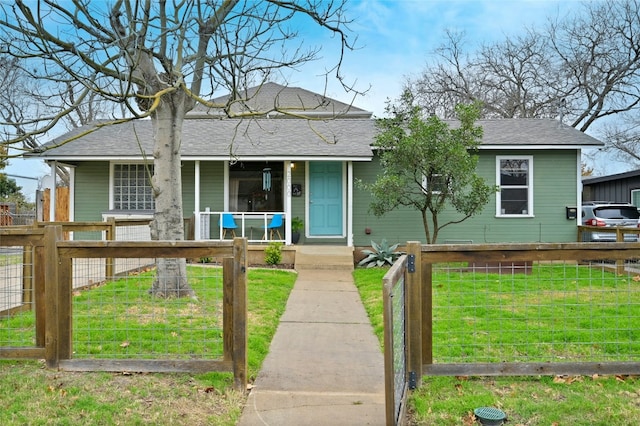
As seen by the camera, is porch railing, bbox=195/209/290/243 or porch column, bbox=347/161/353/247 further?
porch railing, bbox=195/209/290/243

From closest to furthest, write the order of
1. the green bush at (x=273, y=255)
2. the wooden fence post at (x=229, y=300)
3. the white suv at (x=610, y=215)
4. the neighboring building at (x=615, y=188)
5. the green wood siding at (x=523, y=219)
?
the wooden fence post at (x=229, y=300)
the green bush at (x=273, y=255)
the green wood siding at (x=523, y=219)
the white suv at (x=610, y=215)
the neighboring building at (x=615, y=188)

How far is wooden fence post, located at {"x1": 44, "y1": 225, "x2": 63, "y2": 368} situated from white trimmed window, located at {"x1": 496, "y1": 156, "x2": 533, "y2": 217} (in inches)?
440

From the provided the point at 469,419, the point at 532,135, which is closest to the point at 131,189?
the point at 532,135

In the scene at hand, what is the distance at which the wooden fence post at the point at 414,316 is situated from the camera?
12.0 feet

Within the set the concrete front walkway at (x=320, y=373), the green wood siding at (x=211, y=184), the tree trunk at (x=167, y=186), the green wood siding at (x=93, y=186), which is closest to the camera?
the concrete front walkway at (x=320, y=373)

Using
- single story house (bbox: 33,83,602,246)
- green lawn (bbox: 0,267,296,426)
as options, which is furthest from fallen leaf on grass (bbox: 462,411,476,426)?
single story house (bbox: 33,83,602,246)

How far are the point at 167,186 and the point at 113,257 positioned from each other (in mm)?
2868

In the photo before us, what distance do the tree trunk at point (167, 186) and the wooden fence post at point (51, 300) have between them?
8.73 ft

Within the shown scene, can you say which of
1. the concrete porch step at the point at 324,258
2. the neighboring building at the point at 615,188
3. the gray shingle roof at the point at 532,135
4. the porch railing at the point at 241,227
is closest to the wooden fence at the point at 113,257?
the concrete porch step at the point at 324,258

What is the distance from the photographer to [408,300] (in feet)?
12.0

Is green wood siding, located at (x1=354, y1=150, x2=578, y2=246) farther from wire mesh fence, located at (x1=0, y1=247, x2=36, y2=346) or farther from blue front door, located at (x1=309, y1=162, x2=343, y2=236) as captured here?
wire mesh fence, located at (x1=0, y1=247, x2=36, y2=346)

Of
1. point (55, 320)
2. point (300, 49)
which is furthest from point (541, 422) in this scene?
point (300, 49)

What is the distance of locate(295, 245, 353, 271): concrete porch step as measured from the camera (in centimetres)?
1057

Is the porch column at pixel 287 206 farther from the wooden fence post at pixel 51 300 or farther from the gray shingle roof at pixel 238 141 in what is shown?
the wooden fence post at pixel 51 300
